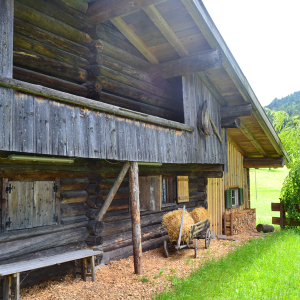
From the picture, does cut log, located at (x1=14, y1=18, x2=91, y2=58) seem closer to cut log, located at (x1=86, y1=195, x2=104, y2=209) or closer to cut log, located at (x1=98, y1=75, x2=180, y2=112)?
cut log, located at (x1=98, y1=75, x2=180, y2=112)

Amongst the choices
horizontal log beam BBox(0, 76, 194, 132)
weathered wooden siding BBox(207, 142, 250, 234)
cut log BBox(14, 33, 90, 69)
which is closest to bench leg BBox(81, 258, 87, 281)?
horizontal log beam BBox(0, 76, 194, 132)

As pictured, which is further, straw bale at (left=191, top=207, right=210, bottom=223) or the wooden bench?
straw bale at (left=191, top=207, right=210, bottom=223)

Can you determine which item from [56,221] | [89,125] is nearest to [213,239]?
[56,221]

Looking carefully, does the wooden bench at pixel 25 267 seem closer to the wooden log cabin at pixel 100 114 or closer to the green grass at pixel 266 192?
the wooden log cabin at pixel 100 114

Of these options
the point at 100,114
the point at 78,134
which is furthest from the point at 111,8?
the point at 78,134

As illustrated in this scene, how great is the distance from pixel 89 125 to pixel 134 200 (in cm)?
220

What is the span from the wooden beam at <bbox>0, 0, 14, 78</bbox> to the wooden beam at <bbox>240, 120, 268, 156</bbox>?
368 inches

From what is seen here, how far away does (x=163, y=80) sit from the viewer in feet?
32.0

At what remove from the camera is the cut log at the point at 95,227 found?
717 centimetres

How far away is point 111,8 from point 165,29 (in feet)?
5.11

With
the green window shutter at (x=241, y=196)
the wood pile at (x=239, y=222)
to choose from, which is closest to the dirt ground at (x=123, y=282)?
the wood pile at (x=239, y=222)

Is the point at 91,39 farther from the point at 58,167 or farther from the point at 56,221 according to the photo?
the point at 56,221

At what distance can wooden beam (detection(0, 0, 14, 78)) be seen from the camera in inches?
171

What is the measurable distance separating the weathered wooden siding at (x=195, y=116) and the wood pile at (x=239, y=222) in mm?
4366
